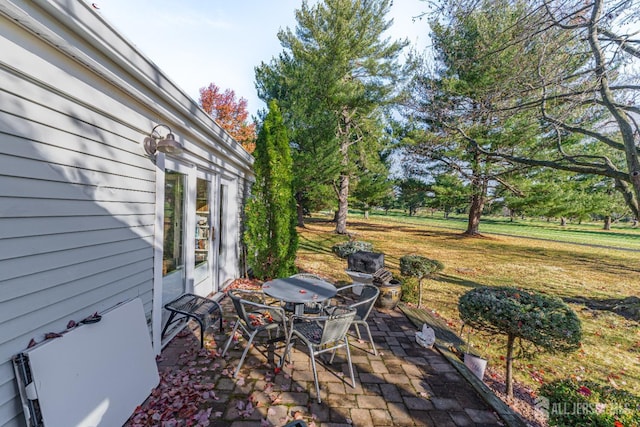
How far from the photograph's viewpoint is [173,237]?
3602mm

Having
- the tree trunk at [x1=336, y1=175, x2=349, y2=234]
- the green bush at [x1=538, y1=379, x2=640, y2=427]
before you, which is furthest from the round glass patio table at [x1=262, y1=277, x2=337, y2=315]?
the tree trunk at [x1=336, y1=175, x2=349, y2=234]

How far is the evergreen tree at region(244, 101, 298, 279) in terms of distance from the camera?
18.5 feet

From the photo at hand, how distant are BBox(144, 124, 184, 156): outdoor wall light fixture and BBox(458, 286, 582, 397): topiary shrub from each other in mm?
3687

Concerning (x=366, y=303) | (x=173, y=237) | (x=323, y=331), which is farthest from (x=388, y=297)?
(x=173, y=237)

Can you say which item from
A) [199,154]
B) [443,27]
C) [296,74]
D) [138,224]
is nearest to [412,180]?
[296,74]

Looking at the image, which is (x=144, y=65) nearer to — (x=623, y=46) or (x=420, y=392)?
(x=420, y=392)

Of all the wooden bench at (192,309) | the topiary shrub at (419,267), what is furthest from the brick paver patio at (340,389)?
the topiary shrub at (419,267)

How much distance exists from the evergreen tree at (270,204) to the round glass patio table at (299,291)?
2000 millimetres

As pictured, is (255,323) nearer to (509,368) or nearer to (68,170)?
(68,170)

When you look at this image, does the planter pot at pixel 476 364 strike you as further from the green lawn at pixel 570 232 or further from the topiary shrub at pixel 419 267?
the green lawn at pixel 570 232

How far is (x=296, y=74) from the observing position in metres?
11.2

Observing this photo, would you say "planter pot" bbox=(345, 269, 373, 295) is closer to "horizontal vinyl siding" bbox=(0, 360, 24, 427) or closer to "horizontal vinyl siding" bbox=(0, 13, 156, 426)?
"horizontal vinyl siding" bbox=(0, 13, 156, 426)

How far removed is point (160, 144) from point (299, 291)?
233 centimetres

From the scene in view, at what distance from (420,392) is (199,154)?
13.5ft
